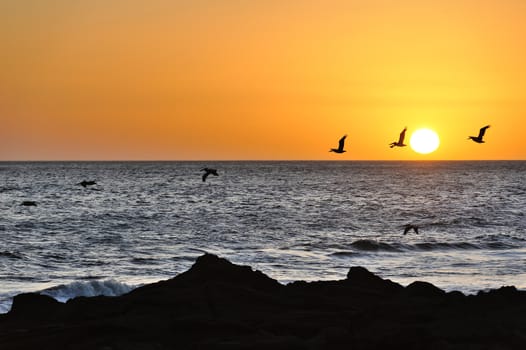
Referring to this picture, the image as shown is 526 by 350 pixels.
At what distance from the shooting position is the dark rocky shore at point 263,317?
9562mm

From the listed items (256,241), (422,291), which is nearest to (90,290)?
(422,291)

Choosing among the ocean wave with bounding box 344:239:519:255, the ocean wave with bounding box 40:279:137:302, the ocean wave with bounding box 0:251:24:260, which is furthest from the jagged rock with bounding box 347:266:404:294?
the ocean wave with bounding box 344:239:519:255

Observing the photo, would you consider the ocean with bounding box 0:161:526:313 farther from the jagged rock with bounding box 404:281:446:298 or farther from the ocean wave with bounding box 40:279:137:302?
the jagged rock with bounding box 404:281:446:298

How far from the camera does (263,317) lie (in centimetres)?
1098

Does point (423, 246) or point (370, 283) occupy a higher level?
point (370, 283)

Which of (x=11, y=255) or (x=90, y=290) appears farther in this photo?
(x=11, y=255)

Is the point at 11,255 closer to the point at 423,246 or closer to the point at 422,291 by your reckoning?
the point at 423,246

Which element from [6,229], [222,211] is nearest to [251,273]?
[6,229]

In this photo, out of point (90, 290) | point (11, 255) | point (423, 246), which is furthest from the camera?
point (423, 246)

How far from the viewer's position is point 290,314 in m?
11.1

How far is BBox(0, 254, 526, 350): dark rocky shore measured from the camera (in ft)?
31.4

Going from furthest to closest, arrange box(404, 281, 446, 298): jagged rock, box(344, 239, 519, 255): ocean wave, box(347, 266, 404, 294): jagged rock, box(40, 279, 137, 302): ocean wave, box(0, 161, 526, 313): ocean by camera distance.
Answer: box(344, 239, 519, 255): ocean wave → box(0, 161, 526, 313): ocean → box(40, 279, 137, 302): ocean wave → box(347, 266, 404, 294): jagged rock → box(404, 281, 446, 298): jagged rock

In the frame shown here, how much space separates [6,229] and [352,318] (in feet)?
123

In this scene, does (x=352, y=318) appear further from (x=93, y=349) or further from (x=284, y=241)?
(x=284, y=241)
